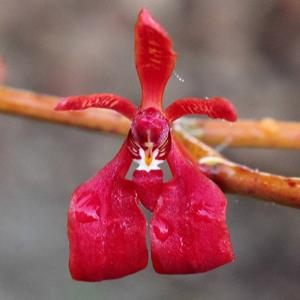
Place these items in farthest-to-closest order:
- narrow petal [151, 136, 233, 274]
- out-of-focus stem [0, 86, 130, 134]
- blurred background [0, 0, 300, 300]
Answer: blurred background [0, 0, 300, 300] → out-of-focus stem [0, 86, 130, 134] → narrow petal [151, 136, 233, 274]

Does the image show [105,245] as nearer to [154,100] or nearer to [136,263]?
[136,263]

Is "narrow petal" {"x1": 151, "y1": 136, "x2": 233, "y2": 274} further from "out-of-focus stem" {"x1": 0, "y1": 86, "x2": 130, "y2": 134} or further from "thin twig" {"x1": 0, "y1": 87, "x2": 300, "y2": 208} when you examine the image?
"out-of-focus stem" {"x1": 0, "y1": 86, "x2": 130, "y2": 134}

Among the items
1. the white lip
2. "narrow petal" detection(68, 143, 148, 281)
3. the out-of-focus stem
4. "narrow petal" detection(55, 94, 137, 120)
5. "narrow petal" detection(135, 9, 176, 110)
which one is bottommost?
"narrow petal" detection(68, 143, 148, 281)

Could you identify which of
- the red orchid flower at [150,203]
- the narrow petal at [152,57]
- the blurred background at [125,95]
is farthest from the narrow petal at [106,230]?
the blurred background at [125,95]

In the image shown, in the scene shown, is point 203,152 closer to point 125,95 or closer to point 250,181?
point 250,181

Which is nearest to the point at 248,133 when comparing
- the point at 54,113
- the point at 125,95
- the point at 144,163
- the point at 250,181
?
the point at 54,113

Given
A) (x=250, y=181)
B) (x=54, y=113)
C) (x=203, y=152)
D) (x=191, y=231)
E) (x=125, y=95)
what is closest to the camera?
(x=191, y=231)

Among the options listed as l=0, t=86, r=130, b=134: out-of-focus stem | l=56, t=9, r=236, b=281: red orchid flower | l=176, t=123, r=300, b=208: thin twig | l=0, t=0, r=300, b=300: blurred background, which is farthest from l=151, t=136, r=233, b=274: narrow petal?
l=0, t=0, r=300, b=300: blurred background

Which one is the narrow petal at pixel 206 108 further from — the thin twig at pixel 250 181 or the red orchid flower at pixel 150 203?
the thin twig at pixel 250 181
